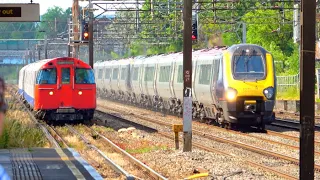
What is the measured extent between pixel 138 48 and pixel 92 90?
156 ft

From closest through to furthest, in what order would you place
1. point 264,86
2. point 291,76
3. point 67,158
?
point 67,158, point 264,86, point 291,76

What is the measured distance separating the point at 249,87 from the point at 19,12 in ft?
25.2

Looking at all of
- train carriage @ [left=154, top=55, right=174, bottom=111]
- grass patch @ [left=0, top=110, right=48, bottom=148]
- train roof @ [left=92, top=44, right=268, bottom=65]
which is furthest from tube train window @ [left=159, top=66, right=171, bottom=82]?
grass patch @ [left=0, top=110, right=48, bottom=148]

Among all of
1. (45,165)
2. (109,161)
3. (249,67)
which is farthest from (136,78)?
(45,165)

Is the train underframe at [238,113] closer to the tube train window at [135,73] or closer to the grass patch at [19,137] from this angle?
the grass patch at [19,137]

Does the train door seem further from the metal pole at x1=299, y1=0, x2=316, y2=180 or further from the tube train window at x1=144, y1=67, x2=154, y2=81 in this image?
the metal pole at x1=299, y1=0, x2=316, y2=180

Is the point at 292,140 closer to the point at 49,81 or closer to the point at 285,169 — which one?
the point at 285,169

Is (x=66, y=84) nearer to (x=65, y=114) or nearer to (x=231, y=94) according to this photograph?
(x=65, y=114)

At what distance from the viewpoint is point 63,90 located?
26438mm

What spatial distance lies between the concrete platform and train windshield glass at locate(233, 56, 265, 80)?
822cm

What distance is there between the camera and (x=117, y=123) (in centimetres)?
2908

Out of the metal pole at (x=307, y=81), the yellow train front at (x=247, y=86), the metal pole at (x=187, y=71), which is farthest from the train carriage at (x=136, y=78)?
the metal pole at (x=307, y=81)

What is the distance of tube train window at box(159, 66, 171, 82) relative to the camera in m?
32.9

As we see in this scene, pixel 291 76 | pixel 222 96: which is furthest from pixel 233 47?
pixel 291 76
